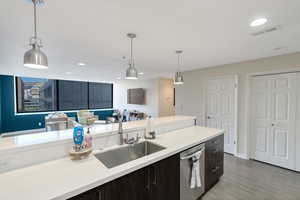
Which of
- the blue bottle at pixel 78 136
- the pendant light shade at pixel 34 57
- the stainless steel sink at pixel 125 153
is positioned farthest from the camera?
the stainless steel sink at pixel 125 153

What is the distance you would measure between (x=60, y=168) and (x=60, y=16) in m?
1.59

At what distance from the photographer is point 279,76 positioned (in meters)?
3.05

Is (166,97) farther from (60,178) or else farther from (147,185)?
(60,178)

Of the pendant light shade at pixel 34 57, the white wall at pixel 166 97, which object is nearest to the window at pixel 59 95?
the white wall at pixel 166 97

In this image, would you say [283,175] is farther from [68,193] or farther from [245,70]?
[68,193]

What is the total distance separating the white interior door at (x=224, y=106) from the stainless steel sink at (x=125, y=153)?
2.73 m

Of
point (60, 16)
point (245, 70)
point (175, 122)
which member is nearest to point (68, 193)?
point (60, 16)

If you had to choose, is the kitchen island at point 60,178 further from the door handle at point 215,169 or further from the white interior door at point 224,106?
the white interior door at point 224,106

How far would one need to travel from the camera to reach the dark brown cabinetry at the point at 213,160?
6.90 feet

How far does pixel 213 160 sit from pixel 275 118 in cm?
203

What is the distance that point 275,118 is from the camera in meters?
3.10

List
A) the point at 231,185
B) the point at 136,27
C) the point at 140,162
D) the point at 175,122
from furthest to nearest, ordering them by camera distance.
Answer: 1. the point at 175,122
2. the point at 231,185
3. the point at 136,27
4. the point at 140,162

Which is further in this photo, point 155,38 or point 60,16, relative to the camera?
point 155,38

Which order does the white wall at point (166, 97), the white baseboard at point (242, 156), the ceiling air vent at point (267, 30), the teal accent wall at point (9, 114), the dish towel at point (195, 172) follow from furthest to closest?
1. the white wall at point (166, 97)
2. the teal accent wall at point (9, 114)
3. the white baseboard at point (242, 156)
4. the ceiling air vent at point (267, 30)
5. the dish towel at point (195, 172)
